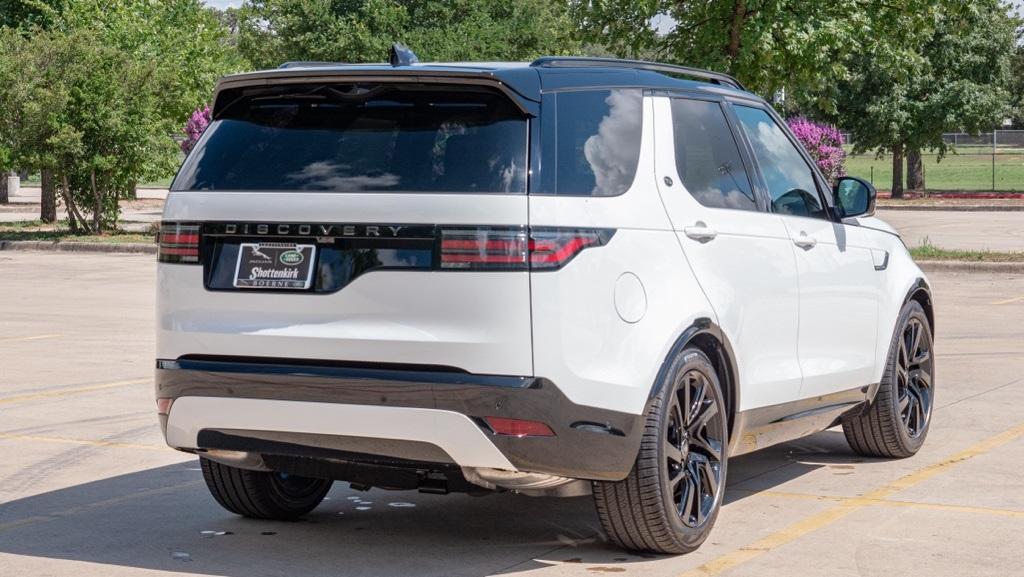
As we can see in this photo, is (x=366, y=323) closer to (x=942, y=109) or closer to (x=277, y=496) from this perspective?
(x=277, y=496)

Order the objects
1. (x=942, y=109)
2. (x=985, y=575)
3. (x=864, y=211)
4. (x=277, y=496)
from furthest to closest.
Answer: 1. (x=942, y=109)
2. (x=864, y=211)
3. (x=277, y=496)
4. (x=985, y=575)

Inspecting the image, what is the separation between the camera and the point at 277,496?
6.76 metres

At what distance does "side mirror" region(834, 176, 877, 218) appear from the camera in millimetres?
7637

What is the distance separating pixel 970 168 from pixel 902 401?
71614 millimetres

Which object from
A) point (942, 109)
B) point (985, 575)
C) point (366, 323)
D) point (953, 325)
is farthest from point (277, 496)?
point (942, 109)

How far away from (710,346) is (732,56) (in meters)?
21.9

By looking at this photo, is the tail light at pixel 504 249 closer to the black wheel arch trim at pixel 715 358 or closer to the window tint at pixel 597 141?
the window tint at pixel 597 141

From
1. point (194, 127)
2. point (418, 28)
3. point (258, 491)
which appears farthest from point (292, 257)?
point (418, 28)

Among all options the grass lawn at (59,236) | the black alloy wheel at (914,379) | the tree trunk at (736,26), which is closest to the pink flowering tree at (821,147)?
the tree trunk at (736,26)

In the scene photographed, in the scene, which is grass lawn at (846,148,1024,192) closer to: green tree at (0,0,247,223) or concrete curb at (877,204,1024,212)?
concrete curb at (877,204,1024,212)

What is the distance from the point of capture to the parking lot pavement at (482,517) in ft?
19.6

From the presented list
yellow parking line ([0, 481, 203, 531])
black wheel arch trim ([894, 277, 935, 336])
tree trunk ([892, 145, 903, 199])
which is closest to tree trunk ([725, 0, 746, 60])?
black wheel arch trim ([894, 277, 935, 336])

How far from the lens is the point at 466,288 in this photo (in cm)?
536

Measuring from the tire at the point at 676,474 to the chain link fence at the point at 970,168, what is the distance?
4583cm
